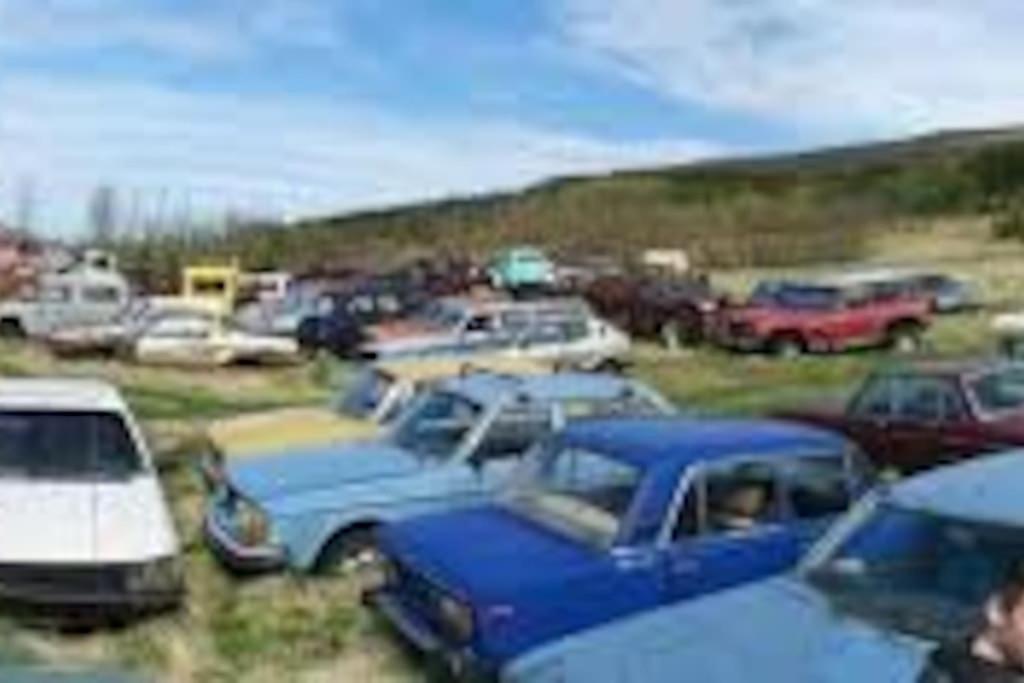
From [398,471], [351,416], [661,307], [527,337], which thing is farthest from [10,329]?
[398,471]

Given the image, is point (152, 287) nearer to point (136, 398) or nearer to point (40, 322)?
point (40, 322)

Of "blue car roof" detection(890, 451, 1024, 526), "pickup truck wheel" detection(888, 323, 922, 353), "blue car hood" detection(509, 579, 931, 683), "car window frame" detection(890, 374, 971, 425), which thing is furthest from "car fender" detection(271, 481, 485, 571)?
"pickup truck wheel" detection(888, 323, 922, 353)

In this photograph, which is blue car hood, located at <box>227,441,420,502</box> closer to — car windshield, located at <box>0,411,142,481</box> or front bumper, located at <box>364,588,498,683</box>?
car windshield, located at <box>0,411,142,481</box>

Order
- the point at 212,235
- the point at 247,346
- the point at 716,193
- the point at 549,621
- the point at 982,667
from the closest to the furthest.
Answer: the point at 982,667
the point at 549,621
the point at 247,346
the point at 212,235
the point at 716,193

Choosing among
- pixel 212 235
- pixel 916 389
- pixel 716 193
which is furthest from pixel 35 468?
pixel 716 193

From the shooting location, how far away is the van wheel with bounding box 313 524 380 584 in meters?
15.0

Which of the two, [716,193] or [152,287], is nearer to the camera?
[152,287]

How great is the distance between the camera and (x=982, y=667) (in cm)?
625

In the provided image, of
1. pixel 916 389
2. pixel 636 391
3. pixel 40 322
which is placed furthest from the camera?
pixel 40 322

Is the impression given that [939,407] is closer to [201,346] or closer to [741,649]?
[741,649]

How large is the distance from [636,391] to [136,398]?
1856 centimetres

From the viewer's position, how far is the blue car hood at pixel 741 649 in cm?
746

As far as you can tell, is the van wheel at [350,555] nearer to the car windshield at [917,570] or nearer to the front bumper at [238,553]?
the front bumper at [238,553]

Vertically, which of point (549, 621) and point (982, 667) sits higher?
point (982, 667)
